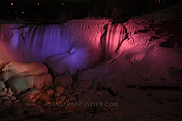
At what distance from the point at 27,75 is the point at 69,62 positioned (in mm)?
1984

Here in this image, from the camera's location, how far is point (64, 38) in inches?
316

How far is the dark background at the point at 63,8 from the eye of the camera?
14267 millimetres

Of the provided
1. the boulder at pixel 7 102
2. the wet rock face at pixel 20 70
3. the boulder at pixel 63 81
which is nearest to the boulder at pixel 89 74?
the boulder at pixel 63 81

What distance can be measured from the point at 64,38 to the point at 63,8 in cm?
1859

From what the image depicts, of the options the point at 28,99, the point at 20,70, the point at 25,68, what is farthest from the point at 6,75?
the point at 28,99

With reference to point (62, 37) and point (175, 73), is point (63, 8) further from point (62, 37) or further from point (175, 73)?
point (175, 73)

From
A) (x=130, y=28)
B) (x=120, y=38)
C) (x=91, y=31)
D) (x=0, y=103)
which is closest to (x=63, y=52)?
(x=91, y=31)

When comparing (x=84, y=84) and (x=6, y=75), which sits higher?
(x=6, y=75)

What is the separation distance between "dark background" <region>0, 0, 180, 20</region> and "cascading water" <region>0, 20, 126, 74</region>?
6.94 meters

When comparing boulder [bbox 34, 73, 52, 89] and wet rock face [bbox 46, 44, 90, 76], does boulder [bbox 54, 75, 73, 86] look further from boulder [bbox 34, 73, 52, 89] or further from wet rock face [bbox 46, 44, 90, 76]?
wet rock face [bbox 46, 44, 90, 76]

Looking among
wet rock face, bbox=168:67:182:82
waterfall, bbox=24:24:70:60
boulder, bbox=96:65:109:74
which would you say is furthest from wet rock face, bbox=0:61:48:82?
wet rock face, bbox=168:67:182:82

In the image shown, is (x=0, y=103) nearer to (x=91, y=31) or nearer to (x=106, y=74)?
(x=106, y=74)

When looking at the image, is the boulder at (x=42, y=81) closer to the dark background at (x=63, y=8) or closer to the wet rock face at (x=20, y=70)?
the wet rock face at (x=20, y=70)

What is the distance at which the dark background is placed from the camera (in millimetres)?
14267
